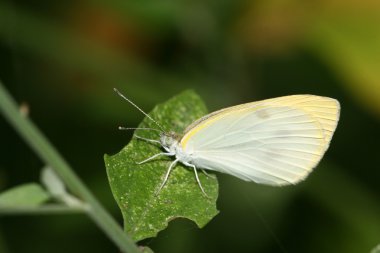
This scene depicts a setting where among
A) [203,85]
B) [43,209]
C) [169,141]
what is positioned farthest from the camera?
[203,85]

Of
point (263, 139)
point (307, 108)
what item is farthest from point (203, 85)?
point (307, 108)

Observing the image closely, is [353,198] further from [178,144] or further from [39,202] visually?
[39,202]

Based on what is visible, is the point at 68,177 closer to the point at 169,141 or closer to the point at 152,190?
the point at 152,190

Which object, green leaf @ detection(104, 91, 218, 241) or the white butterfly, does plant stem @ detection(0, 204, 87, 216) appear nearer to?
green leaf @ detection(104, 91, 218, 241)

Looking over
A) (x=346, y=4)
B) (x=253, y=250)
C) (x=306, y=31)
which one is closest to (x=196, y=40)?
(x=306, y=31)

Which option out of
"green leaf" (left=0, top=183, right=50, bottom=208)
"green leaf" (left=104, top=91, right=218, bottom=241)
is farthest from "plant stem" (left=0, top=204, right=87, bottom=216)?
"green leaf" (left=104, top=91, right=218, bottom=241)

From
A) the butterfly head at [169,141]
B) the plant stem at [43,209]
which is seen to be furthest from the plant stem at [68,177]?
the butterfly head at [169,141]
